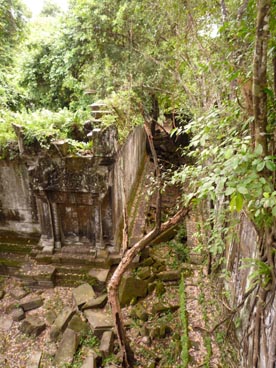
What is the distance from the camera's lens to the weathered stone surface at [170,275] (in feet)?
18.0

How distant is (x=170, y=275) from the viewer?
5.51 m

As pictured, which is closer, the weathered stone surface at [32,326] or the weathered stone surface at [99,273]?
the weathered stone surface at [32,326]

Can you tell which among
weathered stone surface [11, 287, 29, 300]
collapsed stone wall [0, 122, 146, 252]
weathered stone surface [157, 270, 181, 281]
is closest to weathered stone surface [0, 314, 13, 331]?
weathered stone surface [11, 287, 29, 300]

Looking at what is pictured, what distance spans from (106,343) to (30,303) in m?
1.91

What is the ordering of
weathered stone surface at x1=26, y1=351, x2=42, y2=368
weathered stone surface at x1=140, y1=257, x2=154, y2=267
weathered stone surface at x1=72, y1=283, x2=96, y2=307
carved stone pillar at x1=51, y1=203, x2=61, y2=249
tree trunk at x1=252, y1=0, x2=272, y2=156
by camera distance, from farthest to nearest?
weathered stone surface at x1=140, y1=257, x2=154, y2=267, carved stone pillar at x1=51, y1=203, x2=61, y2=249, weathered stone surface at x1=72, y1=283, x2=96, y2=307, weathered stone surface at x1=26, y1=351, x2=42, y2=368, tree trunk at x1=252, y1=0, x2=272, y2=156

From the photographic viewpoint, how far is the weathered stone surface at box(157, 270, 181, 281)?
547cm

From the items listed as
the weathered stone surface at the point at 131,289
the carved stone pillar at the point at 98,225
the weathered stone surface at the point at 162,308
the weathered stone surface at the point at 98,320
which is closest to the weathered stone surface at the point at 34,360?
the weathered stone surface at the point at 98,320

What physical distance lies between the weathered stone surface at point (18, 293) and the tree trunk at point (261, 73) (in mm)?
5438

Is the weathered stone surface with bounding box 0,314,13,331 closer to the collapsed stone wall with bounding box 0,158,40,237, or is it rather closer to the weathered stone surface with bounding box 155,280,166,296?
the collapsed stone wall with bounding box 0,158,40,237

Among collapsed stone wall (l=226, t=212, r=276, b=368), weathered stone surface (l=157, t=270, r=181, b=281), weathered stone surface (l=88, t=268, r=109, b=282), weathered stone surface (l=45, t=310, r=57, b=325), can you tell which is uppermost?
collapsed stone wall (l=226, t=212, r=276, b=368)

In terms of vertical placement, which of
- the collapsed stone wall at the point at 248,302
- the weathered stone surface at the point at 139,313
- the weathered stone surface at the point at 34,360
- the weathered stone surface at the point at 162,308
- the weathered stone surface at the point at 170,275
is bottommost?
the weathered stone surface at the point at 34,360

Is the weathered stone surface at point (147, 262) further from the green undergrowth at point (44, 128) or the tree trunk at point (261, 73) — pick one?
the tree trunk at point (261, 73)

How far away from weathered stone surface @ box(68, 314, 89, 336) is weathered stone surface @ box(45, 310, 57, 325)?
437 mm

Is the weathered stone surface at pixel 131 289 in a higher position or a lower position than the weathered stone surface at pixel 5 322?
higher
